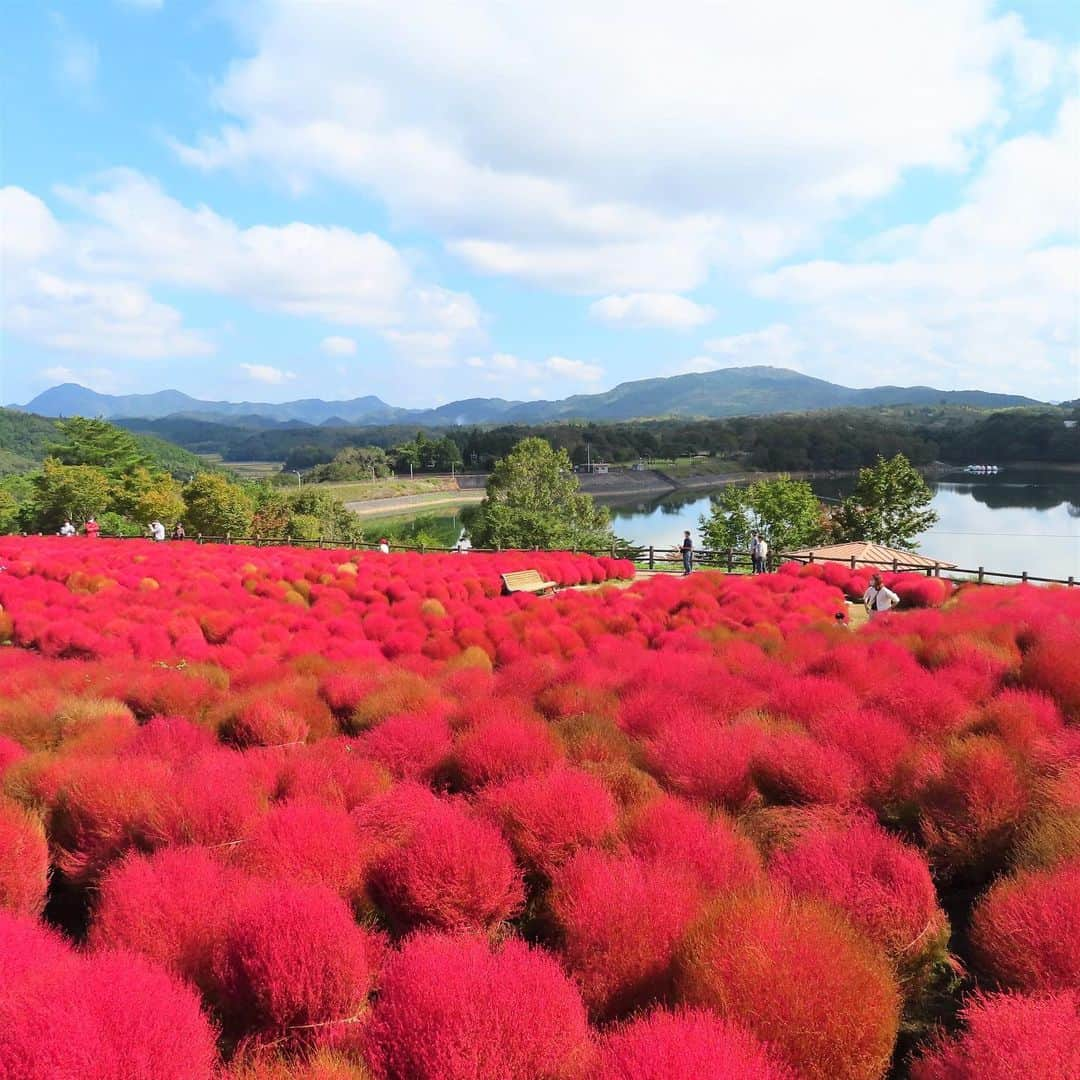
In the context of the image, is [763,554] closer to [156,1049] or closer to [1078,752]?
[1078,752]

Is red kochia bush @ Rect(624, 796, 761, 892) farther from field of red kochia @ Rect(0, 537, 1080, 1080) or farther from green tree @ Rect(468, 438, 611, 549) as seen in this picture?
green tree @ Rect(468, 438, 611, 549)

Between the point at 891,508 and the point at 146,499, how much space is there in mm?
54024

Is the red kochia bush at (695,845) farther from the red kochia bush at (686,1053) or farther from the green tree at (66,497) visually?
the green tree at (66,497)

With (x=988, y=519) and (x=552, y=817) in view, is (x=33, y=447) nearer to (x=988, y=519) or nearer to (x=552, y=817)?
(x=988, y=519)

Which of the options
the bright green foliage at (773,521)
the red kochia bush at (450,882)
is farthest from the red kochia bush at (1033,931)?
the bright green foliage at (773,521)

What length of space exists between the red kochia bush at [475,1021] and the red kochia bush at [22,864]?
2.60 meters

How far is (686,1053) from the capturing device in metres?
2.43

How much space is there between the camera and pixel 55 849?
15.9 ft

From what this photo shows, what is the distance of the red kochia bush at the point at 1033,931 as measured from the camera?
3.07m

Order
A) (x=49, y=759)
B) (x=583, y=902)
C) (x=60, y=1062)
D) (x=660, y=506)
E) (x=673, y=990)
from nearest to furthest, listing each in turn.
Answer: (x=60, y=1062) < (x=673, y=990) < (x=583, y=902) < (x=49, y=759) < (x=660, y=506)

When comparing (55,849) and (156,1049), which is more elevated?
(156,1049)

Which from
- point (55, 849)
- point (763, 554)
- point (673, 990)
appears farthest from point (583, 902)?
point (763, 554)

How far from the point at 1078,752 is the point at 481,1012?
15.2 ft

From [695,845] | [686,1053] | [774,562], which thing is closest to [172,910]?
[686,1053]
